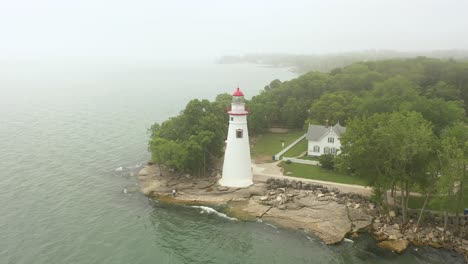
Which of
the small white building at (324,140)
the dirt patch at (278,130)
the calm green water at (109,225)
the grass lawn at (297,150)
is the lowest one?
the calm green water at (109,225)

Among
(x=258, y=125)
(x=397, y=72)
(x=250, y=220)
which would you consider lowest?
(x=250, y=220)

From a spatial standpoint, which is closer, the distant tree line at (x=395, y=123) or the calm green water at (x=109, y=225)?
the calm green water at (x=109, y=225)

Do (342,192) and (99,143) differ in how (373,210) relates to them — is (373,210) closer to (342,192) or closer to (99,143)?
(342,192)

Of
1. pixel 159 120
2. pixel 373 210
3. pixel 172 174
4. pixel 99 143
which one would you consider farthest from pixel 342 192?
pixel 159 120

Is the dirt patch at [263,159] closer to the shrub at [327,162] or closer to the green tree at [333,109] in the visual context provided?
the shrub at [327,162]

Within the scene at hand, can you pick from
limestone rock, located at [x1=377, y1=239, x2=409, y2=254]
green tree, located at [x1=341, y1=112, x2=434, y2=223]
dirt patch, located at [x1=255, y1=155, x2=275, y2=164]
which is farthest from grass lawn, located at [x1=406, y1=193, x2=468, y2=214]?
dirt patch, located at [x1=255, y1=155, x2=275, y2=164]

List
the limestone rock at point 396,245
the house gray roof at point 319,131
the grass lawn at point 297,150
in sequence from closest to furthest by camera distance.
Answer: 1. the limestone rock at point 396,245
2. the house gray roof at point 319,131
3. the grass lawn at point 297,150

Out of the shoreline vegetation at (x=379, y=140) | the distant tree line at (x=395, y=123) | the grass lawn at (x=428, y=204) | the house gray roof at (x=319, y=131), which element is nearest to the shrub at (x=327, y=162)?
the shoreline vegetation at (x=379, y=140)

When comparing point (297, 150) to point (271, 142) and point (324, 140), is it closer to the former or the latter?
point (324, 140)
